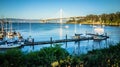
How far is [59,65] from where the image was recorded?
3332 mm

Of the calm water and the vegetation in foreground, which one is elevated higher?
the vegetation in foreground

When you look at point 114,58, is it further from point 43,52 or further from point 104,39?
point 104,39

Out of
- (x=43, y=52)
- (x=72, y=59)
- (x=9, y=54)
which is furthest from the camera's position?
(x=43, y=52)

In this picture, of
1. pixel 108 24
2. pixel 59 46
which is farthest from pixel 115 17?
pixel 59 46

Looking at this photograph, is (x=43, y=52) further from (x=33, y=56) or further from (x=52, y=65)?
(x=52, y=65)

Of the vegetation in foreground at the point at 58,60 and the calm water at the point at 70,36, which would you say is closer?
the vegetation in foreground at the point at 58,60

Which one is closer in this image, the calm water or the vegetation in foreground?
the vegetation in foreground

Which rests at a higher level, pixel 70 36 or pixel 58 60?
pixel 58 60

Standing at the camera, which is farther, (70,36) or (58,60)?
(70,36)

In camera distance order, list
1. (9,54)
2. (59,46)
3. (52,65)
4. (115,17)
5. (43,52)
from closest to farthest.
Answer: (52,65) < (9,54) < (43,52) < (59,46) < (115,17)

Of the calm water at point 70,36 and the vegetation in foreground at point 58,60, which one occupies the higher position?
the vegetation in foreground at point 58,60

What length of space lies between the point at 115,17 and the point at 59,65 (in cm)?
10912

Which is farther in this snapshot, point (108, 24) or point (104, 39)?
point (108, 24)

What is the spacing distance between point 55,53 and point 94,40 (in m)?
43.9
